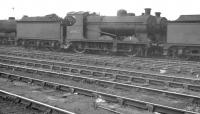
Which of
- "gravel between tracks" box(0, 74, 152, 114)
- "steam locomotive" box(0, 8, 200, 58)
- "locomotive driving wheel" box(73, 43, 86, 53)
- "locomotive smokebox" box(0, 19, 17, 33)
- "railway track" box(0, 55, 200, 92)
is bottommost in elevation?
"gravel between tracks" box(0, 74, 152, 114)

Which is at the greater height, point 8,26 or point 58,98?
point 8,26

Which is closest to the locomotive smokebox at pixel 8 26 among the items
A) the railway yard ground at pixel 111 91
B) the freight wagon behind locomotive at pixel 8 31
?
the freight wagon behind locomotive at pixel 8 31

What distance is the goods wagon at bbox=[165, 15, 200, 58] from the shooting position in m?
15.9

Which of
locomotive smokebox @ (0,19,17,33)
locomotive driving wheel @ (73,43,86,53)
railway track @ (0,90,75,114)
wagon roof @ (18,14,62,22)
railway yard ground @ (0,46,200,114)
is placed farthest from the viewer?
locomotive smokebox @ (0,19,17,33)

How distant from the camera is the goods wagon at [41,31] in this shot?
71.6 feet

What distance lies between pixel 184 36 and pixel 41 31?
1216 cm

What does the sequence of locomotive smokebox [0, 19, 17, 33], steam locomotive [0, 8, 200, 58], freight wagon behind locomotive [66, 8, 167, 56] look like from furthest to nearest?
locomotive smokebox [0, 19, 17, 33] < freight wagon behind locomotive [66, 8, 167, 56] < steam locomotive [0, 8, 200, 58]

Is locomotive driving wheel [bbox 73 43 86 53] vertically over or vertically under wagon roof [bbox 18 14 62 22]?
under

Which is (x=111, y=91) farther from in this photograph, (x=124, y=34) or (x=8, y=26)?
(x=8, y=26)

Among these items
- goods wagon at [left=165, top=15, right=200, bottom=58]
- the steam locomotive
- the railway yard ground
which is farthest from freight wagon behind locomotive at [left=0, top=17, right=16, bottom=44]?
the railway yard ground

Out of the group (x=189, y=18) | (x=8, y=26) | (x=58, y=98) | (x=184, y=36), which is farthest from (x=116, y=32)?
(x=8, y=26)

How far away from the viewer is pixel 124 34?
62.9ft

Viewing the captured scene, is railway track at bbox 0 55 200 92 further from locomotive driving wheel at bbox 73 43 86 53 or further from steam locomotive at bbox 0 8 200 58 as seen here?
locomotive driving wheel at bbox 73 43 86 53

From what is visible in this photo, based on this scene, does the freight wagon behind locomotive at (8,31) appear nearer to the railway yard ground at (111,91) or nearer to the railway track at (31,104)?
the railway yard ground at (111,91)
